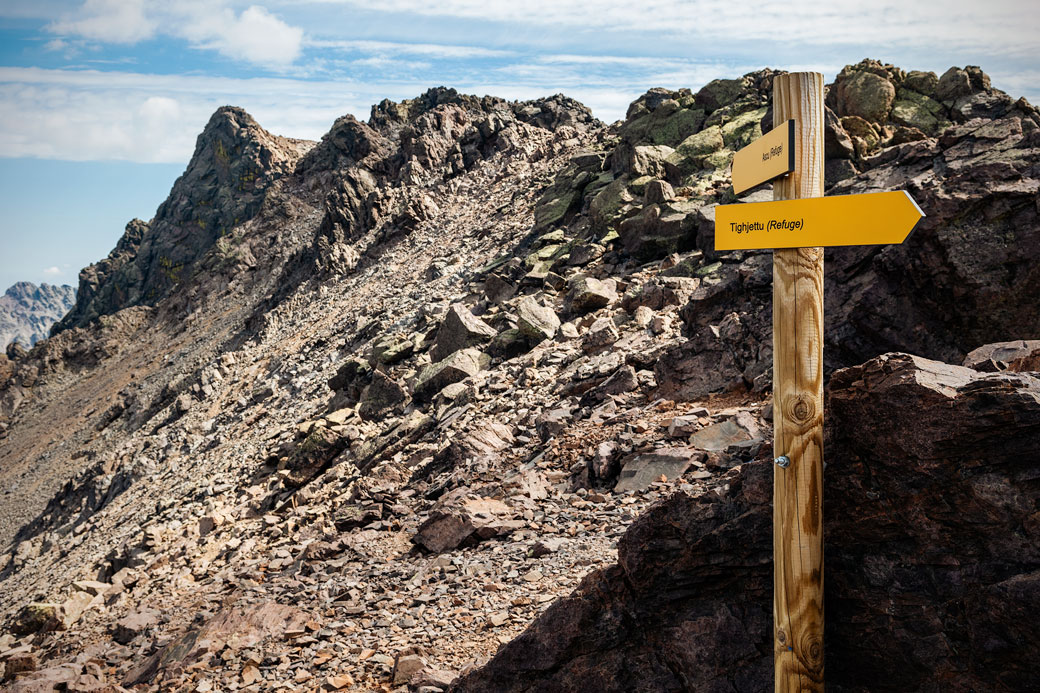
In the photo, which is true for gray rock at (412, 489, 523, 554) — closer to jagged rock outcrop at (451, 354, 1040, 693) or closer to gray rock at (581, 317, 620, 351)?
jagged rock outcrop at (451, 354, 1040, 693)

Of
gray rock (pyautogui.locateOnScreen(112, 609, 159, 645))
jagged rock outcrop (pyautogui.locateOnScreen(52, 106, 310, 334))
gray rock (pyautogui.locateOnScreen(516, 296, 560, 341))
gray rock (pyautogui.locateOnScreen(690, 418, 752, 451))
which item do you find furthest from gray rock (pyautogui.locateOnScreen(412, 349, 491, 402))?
jagged rock outcrop (pyautogui.locateOnScreen(52, 106, 310, 334))

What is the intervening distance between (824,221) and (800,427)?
1.29m

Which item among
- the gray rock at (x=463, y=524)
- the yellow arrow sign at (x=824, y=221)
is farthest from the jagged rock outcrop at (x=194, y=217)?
the yellow arrow sign at (x=824, y=221)

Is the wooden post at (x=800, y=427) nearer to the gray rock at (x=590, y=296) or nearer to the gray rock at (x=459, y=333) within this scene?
the gray rock at (x=590, y=296)

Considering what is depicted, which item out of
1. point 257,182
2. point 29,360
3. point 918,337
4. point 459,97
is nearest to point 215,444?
point 918,337

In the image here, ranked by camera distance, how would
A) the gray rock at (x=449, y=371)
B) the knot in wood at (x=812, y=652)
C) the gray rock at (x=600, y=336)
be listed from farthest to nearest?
the gray rock at (x=449, y=371) < the gray rock at (x=600, y=336) < the knot in wood at (x=812, y=652)

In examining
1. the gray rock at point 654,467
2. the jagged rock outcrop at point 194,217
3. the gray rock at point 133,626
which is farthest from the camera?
the jagged rock outcrop at point 194,217

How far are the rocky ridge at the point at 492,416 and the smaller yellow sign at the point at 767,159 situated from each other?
62.7 inches

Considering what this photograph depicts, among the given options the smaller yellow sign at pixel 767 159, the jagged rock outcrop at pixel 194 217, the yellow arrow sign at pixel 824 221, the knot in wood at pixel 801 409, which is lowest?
the jagged rock outcrop at pixel 194 217

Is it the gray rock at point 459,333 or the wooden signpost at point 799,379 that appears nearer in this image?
the wooden signpost at point 799,379

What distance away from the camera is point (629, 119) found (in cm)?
3153

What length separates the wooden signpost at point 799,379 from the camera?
13.3 ft

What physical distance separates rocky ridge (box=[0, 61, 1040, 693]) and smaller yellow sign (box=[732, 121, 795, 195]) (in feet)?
5.23

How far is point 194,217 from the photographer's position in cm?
6856
